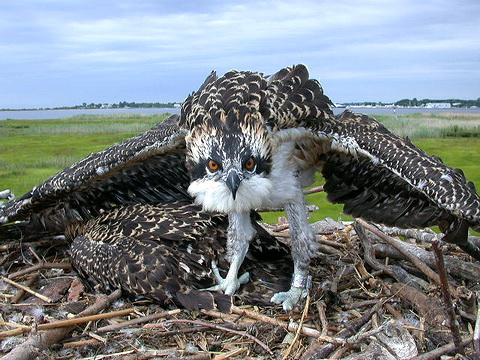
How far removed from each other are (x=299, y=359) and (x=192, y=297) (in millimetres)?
1201

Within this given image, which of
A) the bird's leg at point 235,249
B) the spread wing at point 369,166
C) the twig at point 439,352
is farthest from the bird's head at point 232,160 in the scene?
the twig at point 439,352

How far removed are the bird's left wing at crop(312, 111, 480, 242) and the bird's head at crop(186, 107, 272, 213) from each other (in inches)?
31.7

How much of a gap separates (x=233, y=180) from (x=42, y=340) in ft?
6.84

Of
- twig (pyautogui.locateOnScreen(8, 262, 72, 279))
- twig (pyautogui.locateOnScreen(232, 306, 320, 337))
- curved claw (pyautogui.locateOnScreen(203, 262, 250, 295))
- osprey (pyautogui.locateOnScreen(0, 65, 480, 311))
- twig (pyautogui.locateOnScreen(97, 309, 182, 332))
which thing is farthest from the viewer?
twig (pyautogui.locateOnScreen(8, 262, 72, 279))

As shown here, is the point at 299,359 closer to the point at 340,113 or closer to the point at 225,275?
the point at 225,275

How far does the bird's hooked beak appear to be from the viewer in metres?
3.93

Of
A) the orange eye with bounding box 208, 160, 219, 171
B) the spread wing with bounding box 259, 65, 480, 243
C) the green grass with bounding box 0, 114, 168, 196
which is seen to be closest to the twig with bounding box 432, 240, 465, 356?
the spread wing with bounding box 259, 65, 480, 243

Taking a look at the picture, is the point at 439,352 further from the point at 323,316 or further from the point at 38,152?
the point at 38,152

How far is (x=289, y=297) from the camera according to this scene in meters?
4.72

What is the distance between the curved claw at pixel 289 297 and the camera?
183 inches

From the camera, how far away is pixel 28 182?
1125cm

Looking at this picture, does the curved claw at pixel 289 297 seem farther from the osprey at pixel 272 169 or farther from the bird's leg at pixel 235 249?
the bird's leg at pixel 235 249

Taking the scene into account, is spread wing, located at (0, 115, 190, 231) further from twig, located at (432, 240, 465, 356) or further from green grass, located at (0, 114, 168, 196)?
green grass, located at (0, 114, 168, 196)

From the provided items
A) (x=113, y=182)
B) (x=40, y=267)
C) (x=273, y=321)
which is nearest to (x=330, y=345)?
(x=273, y=321)
